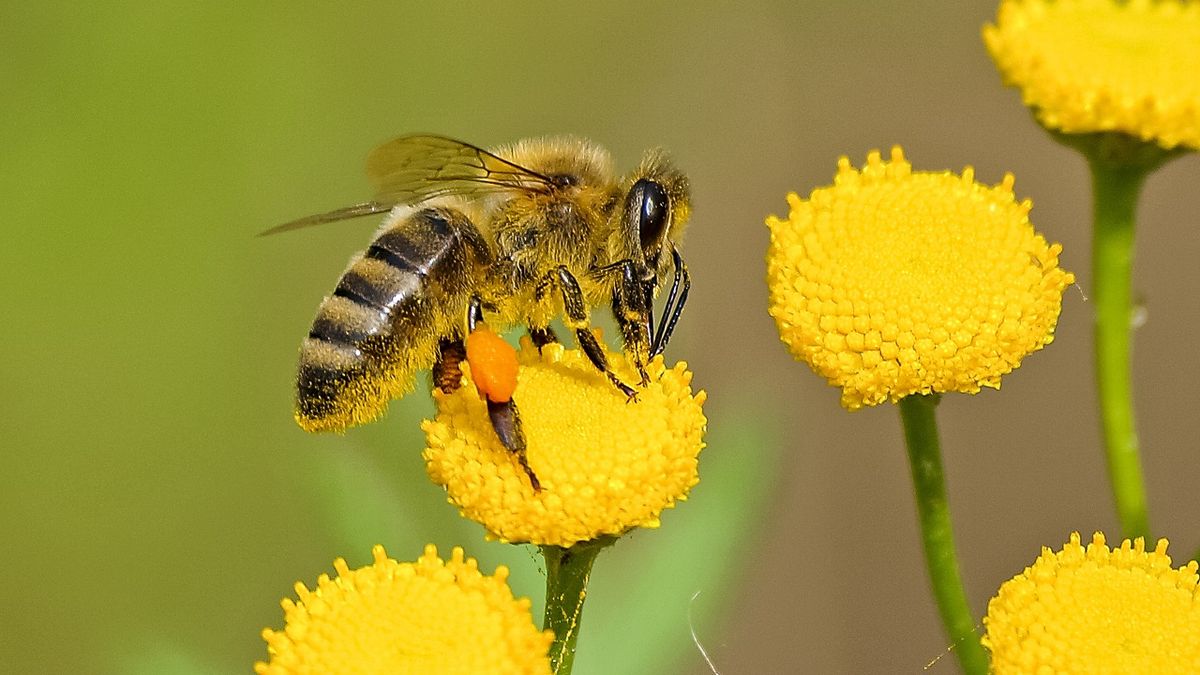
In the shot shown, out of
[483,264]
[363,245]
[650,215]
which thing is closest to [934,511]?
[650,215]

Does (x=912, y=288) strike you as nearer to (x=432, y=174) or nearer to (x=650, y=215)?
(x=650, y=215)

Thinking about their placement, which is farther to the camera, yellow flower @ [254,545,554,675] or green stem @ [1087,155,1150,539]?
green stem @ [1087,155,1150,539]

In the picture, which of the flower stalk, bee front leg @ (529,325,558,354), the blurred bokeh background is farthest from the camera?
the blurred bokeh background

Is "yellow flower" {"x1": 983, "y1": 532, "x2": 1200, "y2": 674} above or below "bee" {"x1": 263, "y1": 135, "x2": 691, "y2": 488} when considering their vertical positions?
below

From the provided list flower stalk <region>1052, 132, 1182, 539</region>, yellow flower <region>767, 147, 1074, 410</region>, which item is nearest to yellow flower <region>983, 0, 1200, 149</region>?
flower stalk <region>1052, 132, 1182, 539</region>

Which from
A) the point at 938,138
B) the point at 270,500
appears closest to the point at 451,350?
the point at 270,500

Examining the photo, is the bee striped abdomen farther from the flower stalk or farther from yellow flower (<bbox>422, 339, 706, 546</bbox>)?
the flower stalk
